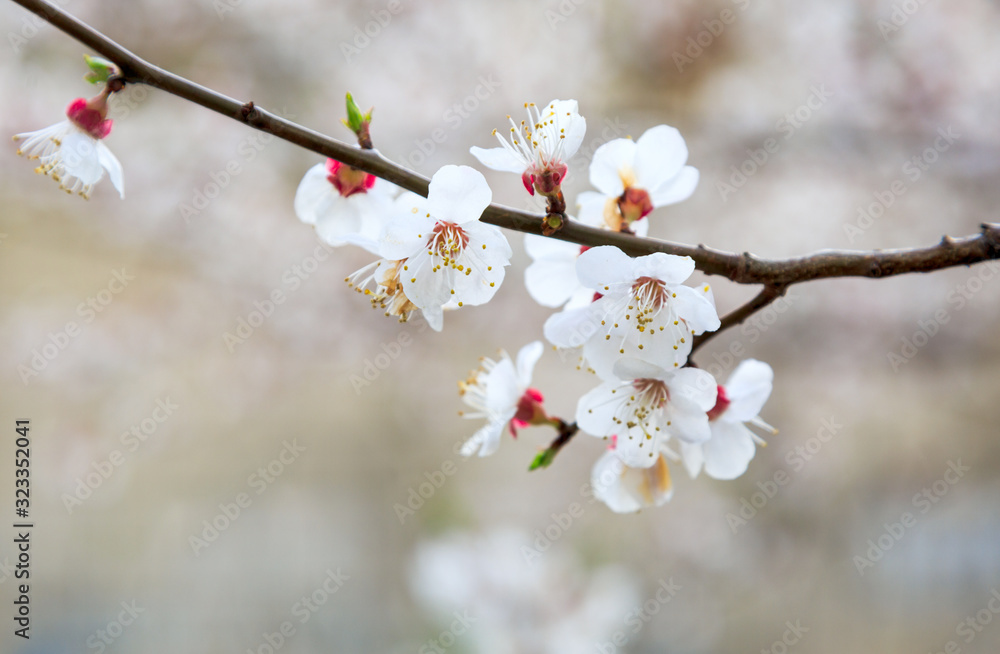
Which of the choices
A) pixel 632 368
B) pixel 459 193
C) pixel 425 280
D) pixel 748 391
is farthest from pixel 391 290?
pixel 748 391

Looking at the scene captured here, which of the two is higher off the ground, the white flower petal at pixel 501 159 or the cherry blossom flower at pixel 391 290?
the white flower petal at pixel 501 159

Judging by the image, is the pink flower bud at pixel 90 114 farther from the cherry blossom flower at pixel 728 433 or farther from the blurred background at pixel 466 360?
the blurred background at pixel 466 360

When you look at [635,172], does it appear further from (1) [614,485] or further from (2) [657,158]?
(1) [614,485]

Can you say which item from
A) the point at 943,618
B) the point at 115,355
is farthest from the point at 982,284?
the point at 115,355

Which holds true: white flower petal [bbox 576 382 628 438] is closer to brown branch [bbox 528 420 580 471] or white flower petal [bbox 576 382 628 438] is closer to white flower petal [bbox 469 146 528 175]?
brown branch [bbox 528 420 580 471]

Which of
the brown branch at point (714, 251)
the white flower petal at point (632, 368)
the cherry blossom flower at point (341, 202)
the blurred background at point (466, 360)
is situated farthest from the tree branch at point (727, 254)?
the blurred background at point (466, 360)

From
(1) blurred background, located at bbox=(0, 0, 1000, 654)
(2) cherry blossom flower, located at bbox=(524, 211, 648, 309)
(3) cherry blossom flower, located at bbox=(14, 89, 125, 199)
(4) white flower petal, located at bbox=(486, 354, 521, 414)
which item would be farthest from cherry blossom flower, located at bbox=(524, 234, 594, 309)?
(1) blurred background, located at bbox=(0, 0, 1000, 654)
